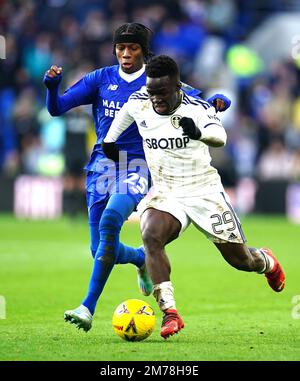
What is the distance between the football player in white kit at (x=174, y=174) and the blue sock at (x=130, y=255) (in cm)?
116

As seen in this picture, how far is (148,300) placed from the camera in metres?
11.3

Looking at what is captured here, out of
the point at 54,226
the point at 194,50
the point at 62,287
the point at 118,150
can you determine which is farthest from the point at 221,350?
the point at 194,50

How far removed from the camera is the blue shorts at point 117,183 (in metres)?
9.16

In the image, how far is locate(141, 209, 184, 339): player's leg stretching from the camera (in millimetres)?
8117

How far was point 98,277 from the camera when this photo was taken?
8.62 metres

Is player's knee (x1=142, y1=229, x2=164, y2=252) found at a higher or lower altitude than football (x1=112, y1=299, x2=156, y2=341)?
higher

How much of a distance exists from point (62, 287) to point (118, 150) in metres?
3.58

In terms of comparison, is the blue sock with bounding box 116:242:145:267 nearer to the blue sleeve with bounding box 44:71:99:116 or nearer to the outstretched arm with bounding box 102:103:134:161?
the outstretched arm with bounding box 102:103:134:161

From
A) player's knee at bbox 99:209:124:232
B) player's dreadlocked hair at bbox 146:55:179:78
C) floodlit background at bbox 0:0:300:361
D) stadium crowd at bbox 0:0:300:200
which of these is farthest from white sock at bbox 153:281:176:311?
stadium crowd at bbox 0:0:300:200

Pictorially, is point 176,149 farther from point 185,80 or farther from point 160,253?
point 185,80

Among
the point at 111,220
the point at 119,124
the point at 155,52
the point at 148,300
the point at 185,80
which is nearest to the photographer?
the point at 111,220

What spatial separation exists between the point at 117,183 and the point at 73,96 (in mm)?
825

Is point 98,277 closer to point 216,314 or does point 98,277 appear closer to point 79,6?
point 216,314

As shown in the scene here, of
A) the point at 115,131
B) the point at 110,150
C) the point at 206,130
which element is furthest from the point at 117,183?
→ the point at 206,130
